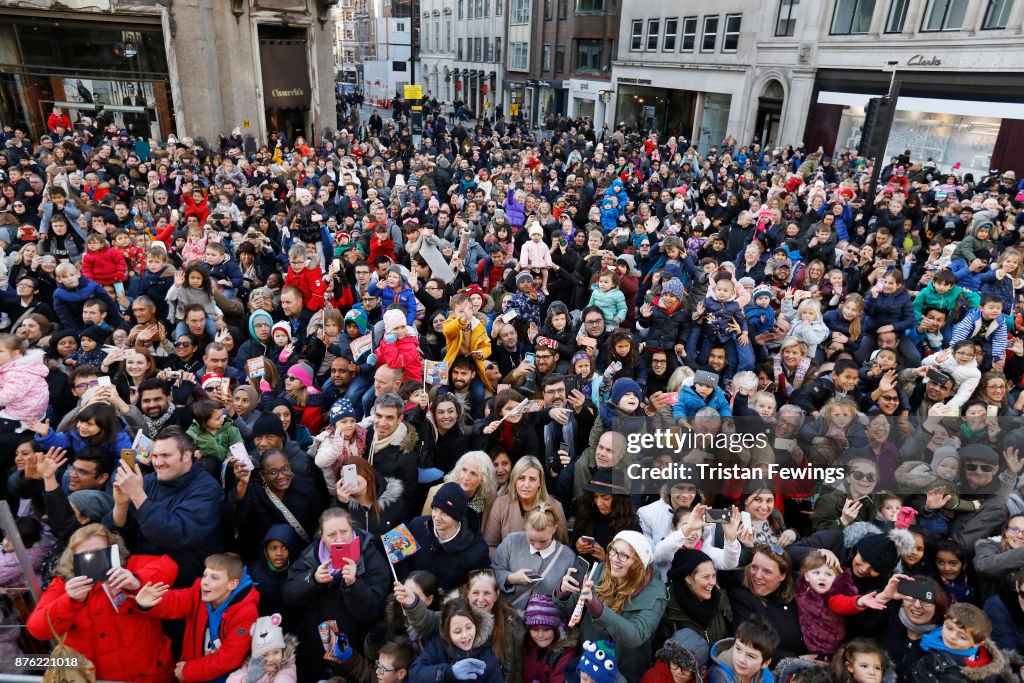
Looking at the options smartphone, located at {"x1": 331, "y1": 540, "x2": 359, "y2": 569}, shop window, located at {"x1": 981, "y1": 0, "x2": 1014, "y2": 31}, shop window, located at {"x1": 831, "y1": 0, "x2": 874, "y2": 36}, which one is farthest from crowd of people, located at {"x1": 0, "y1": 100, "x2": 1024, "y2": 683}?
shop window, located at {"x1": 831, "y1": 0, "x2": 874, "y2": 36}

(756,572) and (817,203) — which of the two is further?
(817,203)

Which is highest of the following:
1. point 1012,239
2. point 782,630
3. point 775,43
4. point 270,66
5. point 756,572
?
point 775,43

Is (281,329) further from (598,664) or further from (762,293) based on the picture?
(762,293)

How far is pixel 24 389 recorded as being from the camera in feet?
15.8

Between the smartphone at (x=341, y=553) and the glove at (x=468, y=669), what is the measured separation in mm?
828

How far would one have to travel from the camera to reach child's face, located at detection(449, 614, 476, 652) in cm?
320

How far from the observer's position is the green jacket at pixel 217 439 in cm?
436

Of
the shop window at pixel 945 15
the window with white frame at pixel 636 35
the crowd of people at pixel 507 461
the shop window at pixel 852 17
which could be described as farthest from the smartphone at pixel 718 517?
the window with white frame at pixel 636 35

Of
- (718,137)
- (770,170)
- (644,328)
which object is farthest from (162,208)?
(718,137)

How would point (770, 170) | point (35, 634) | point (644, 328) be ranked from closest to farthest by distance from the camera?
point (35, 634) → point (644, 328) → point (770, 170)

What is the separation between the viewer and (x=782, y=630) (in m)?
3.53

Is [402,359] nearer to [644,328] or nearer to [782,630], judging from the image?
[644,328]

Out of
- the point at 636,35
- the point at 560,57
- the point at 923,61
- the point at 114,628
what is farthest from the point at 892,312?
the point at 560,57

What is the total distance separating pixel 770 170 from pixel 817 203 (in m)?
7.50
